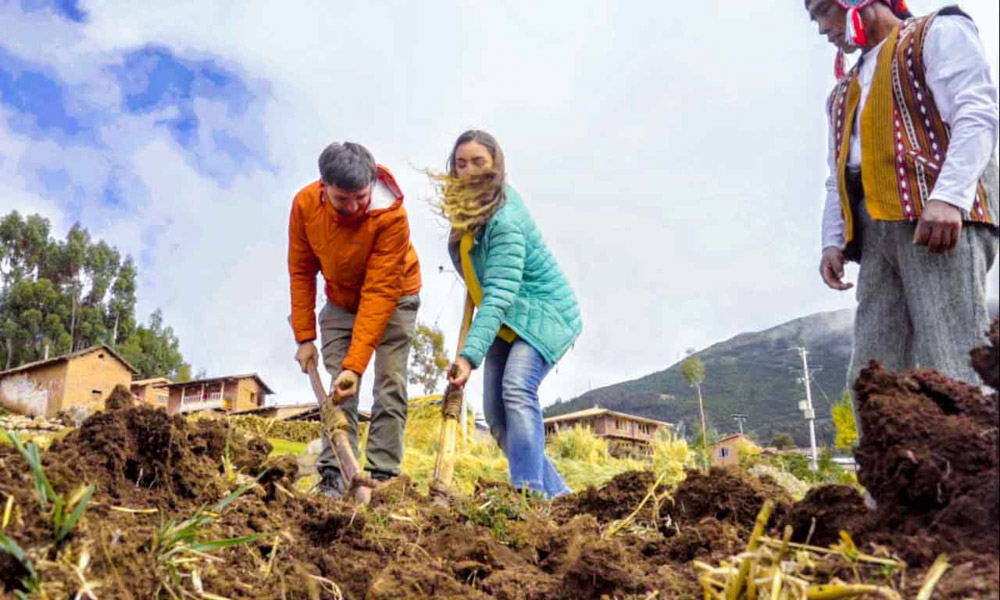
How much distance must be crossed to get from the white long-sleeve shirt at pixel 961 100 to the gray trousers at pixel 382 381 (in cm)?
287

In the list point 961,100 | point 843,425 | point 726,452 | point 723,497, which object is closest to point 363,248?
point 723,497

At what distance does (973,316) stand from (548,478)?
7.10 feet

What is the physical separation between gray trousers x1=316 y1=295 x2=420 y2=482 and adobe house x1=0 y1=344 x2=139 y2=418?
25.1 meters

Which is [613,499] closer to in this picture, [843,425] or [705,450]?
[705,450]

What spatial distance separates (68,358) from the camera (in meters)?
27.6

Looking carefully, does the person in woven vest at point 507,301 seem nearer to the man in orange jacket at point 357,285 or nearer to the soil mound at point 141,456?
the man in orange jacket at point 357,285

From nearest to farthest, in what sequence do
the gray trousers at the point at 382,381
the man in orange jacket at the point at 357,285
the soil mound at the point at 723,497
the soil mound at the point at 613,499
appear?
the soil mound at the point at 723,497 → the soil mound at the point at 613,499 → the man in orange jacket at the point at 357,285 → the gray trousers at the point at 382,381

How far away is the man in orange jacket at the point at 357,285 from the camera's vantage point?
410 centimetres

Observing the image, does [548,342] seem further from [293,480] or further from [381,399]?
[293,480]

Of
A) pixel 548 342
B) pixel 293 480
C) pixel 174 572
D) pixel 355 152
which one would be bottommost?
pixel 174 572

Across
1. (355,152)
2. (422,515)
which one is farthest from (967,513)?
(355,152)

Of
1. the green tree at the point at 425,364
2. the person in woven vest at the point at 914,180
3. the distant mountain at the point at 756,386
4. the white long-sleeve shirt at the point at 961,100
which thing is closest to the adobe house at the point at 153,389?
the green tree at the point at 425,364

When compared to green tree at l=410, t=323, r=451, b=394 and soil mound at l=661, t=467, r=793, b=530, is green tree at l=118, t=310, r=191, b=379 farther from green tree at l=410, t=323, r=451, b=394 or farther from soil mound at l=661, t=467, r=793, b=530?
soil mound at l=661, t=467, r=793, b=530

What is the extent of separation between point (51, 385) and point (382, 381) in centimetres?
2737
